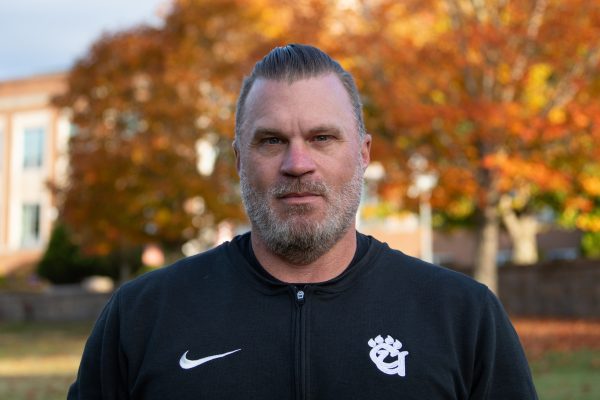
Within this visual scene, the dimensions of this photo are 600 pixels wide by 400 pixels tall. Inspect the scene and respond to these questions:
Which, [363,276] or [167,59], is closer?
[363,276]

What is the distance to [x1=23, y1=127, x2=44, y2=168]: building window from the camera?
5700cm

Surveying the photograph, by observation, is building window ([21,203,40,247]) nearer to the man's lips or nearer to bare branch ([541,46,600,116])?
bare branch ([541,46,600,116])

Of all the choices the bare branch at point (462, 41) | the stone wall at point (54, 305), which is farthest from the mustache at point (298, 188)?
the stone wall at point (54, 305)

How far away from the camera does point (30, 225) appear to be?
2254 inches

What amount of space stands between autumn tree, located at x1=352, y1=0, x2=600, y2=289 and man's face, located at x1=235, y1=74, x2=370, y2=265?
17.1 m

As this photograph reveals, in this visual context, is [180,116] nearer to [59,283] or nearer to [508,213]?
[508,213]

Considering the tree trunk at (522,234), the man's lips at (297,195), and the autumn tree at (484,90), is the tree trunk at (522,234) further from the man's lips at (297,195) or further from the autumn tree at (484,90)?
the man's lips at (297,195)

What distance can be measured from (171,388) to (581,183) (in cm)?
2042

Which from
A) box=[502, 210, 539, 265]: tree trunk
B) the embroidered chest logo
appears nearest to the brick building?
box=[502, 210, 539, 265]: tree trunk

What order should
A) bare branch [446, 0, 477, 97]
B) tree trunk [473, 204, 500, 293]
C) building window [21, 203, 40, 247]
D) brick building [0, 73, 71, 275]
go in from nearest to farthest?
1. bare branch [446, 0, 477, 97]
2. tree trunk [473, 204, 500, 293]
3. brick building [0, 73, 71, 275]
4. building window [21, 203, 40, 247]

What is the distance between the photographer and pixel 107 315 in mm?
3100

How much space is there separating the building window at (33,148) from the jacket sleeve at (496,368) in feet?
184

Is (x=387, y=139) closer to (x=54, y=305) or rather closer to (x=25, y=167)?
(x=54, y=305)

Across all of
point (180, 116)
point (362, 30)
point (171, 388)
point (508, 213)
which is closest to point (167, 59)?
point (180, 116)
